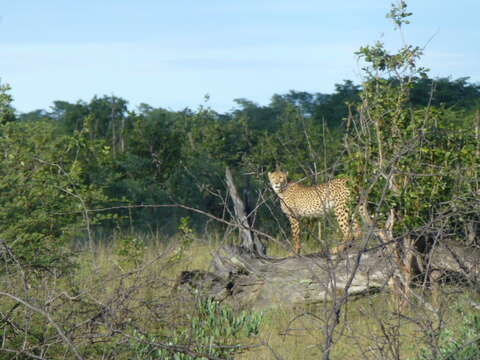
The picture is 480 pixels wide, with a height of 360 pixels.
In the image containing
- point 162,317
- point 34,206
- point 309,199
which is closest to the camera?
point 162,317

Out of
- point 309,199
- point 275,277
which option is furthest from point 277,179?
point 275,277

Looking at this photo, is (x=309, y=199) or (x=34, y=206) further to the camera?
(x=309, y=199)

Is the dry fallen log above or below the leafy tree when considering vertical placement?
below

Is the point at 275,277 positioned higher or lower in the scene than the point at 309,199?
lower

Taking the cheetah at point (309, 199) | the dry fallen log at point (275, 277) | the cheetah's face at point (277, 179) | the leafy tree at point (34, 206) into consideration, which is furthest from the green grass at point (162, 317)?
the cheetah's face at point (277, 179)

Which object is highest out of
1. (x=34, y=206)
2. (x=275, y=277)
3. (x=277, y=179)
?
(x=34, y=206)

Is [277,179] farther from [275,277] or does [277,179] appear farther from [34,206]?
[34,206]

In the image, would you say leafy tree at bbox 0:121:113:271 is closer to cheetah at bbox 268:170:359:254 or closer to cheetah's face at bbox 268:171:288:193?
cheetah at bbox 268:170:359:254

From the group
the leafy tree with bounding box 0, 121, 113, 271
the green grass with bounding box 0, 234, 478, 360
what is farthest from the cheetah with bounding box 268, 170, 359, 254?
the leafy tree with bounding box 0, 121, 113, 271

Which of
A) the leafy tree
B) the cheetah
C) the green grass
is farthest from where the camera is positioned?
the cheetah

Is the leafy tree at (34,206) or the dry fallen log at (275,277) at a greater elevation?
the leafy tree at (34,206)

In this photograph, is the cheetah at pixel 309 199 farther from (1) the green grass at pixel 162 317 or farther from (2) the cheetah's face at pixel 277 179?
(1) the green grass at pixel 162 317

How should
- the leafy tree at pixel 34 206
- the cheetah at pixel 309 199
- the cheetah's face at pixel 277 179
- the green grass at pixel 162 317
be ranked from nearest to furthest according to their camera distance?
the green grass at pixel 162 317 → the leafy tree at pixel 34 206 → the cheetah at pixel 309 199 → the cheetah's face at pixel 277 179

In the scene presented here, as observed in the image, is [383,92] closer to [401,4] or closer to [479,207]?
[401,4]
